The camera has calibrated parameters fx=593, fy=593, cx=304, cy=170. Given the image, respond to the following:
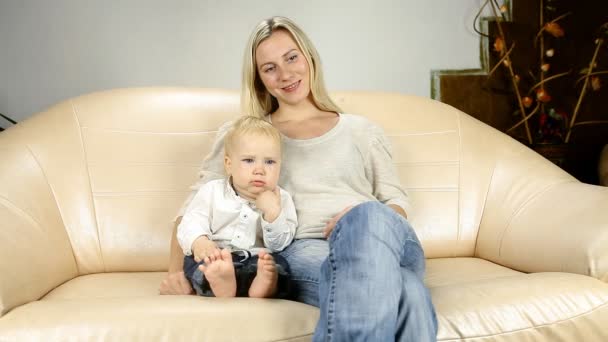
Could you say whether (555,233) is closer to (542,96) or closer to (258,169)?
(258,169)

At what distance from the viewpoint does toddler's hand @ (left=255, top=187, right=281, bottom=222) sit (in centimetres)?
146

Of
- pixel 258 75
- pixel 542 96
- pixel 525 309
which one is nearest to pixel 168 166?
pixel 258 75

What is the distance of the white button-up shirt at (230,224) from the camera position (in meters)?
1.47

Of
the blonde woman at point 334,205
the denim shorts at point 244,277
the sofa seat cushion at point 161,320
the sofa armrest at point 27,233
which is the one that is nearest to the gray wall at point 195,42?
the sofa armrest at point 27,233

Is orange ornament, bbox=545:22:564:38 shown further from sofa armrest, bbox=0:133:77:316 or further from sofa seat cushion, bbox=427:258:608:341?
sofa armrest, bbox=0:133:77:316

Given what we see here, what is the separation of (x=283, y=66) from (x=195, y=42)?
753mm

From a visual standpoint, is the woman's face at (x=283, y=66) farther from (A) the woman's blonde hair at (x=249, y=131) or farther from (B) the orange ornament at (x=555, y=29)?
(B) the orange ornament at (x=555, y=29)

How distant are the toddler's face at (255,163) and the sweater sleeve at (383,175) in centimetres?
34

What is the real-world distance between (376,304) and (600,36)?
220 centimetres

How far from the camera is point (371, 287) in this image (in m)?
1.08

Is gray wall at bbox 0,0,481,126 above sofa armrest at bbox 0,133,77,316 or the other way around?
above

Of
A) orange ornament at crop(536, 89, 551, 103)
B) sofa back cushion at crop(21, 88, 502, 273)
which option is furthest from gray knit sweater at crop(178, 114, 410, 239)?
orange ornament at crop(536, 89, 551, 103)

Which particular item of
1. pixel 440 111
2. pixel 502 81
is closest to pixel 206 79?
pixel 440 111

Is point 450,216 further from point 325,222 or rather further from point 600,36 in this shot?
point 600,36
